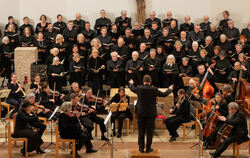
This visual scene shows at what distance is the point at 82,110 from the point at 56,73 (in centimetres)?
272

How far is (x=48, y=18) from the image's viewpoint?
1436cm

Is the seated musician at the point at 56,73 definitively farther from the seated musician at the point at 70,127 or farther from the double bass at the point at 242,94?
the double bass at the point at 242,94

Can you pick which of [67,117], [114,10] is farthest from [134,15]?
[67,117]

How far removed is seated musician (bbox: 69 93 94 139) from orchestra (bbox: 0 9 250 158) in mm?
18

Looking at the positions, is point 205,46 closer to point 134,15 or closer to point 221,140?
point 134,15

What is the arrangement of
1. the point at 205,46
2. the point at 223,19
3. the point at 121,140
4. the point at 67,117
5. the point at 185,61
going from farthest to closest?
the point at 223,19 → the point at 205,46 → the point at 185,61 → the point at 121,140 → the point at 67,117

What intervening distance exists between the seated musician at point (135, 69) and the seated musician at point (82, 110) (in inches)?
99.2

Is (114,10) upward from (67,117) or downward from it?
upward

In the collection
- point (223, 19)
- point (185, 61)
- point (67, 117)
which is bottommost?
point (67, 117)

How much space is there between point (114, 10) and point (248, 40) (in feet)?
13.4

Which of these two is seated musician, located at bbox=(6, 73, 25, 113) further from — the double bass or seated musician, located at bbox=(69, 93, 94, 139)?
the double bass

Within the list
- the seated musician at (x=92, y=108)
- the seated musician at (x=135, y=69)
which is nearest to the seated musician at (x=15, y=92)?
the seated musician at (x=92, y=108)

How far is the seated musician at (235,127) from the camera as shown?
7.66m

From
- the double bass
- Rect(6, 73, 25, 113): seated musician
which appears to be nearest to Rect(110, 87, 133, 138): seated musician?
Rect(6, 73, 25, 113): seated musician
